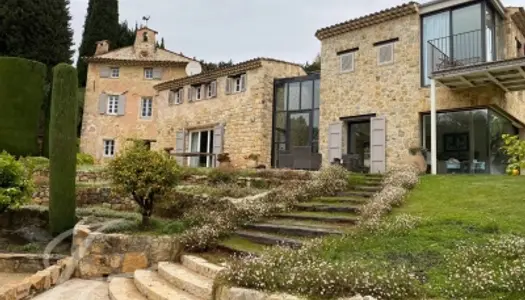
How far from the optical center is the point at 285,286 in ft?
12.9

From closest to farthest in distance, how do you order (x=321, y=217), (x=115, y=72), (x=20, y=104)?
(x=321, y=217), (x=20, y=104), (x=115, y=72)

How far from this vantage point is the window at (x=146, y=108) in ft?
91.8

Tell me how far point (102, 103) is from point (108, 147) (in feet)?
9.63

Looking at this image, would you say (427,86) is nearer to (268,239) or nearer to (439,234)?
(439,234)

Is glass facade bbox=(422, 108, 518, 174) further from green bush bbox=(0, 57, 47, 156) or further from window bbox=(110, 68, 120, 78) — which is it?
window bbox=(110, 68, 120, 78)

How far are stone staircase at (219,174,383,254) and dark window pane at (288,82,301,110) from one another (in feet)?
34.0

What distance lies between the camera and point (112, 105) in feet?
91.8

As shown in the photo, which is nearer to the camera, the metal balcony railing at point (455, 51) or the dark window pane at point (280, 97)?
the metal balcony railing at point (455, 51)

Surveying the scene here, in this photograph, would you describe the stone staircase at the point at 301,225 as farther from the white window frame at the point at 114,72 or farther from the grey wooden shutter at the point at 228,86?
the white window frame at the point at 114,72

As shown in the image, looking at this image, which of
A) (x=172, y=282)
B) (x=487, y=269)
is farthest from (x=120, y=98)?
(x=487, y=269)

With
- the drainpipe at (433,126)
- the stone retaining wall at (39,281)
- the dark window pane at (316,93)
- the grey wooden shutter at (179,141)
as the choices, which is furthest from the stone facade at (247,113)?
the stone retaining wall at (39,281)

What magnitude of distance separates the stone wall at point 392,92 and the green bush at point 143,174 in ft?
29.0

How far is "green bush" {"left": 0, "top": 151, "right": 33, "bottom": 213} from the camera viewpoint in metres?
8.66

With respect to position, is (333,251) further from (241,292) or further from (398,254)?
(241,292)
